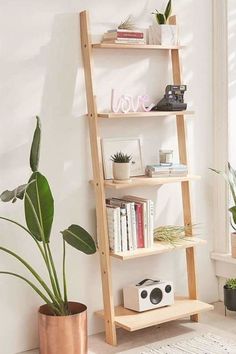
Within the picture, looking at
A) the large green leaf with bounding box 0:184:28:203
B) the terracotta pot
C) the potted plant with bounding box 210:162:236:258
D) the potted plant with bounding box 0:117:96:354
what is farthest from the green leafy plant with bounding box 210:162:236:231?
the large green leaf with bounding box 0:184:28:203

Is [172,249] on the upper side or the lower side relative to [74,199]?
lower

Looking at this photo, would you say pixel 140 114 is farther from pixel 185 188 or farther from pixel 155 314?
pixel 155 314

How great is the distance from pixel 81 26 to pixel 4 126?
0.72m

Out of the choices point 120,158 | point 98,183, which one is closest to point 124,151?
point 120,158

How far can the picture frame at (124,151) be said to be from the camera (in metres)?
3.85

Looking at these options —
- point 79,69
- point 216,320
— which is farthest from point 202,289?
point 79,69

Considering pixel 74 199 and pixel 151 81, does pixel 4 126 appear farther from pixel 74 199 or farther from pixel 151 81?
pixel 151 81

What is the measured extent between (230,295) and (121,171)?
3.53ft

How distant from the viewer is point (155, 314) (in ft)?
12.6

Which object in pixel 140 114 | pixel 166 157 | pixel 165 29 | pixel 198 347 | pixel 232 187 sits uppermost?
pixel 165 29

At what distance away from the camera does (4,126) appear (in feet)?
11.6

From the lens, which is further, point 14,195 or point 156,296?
point 156,296

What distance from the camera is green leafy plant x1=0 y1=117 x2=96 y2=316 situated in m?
3.32

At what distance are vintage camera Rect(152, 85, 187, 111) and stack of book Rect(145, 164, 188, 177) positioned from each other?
0.34 metres
